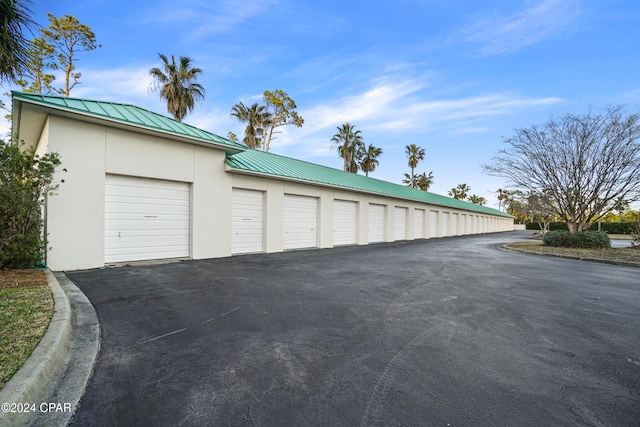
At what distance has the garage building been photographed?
713cm

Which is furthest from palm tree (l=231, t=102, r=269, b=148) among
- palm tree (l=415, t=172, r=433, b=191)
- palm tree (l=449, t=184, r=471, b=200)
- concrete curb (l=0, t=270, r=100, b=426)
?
palm tree (l=449, t=184, r=471, b=200)

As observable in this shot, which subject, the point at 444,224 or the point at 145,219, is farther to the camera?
the point at 444,224

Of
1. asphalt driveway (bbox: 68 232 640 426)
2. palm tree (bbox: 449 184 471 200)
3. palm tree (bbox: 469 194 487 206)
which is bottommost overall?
asphalt driveway (bbox: 68 232 640 426)

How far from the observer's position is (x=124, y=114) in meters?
8.12

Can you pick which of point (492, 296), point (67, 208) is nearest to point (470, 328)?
point (492, 296)

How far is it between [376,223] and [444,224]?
13.4 metres

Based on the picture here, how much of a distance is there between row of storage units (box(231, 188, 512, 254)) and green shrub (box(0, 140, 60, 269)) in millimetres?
5370

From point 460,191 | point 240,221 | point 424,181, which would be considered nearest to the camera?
point 240,221

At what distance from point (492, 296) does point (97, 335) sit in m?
6.63

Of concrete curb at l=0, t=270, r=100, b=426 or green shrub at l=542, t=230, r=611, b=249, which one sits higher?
green shrub at l=542, t=230, r=611, b=249

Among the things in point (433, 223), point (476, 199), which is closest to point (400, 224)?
point (433, 223)

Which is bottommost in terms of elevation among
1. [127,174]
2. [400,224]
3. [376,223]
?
[400,224]

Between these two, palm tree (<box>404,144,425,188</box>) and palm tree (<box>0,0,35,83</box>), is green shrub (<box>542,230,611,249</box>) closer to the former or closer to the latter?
palm tree (<box>0,0,35,83</box>)

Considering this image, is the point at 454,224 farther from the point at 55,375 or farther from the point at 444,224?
the point at 55,375
